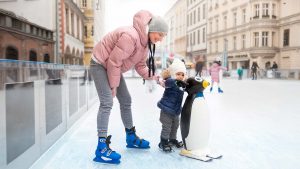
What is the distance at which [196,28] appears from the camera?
141 ft

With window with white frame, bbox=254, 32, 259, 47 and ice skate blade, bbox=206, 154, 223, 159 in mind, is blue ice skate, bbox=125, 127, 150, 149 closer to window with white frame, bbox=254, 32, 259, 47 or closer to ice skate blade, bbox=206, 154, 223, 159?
ice skate blade, bbox=206, 154, 223, 159

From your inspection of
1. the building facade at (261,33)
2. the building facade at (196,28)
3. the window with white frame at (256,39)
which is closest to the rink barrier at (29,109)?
the building facade at (261,33)

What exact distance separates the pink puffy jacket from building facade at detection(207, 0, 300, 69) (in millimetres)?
24533

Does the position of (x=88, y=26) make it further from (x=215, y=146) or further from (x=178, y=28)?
(x=178, y=28)

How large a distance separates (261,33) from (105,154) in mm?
27804

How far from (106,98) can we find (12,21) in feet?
16.6

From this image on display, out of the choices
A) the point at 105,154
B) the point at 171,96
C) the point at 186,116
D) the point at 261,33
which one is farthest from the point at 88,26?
the point at 105,154

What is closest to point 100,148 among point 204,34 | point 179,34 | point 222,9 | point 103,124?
point 103,124

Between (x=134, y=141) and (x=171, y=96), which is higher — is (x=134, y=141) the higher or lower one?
the lower one

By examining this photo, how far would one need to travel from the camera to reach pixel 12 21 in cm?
659

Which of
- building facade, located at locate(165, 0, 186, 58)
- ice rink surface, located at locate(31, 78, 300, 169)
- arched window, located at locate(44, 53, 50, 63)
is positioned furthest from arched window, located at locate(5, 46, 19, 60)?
building facade, located at locate(165, 0, 186, 58)

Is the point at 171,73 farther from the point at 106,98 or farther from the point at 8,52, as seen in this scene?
the point at 8,52

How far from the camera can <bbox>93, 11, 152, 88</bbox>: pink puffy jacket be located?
2406 millimetres

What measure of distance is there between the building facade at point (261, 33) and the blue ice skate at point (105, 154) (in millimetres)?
24765
